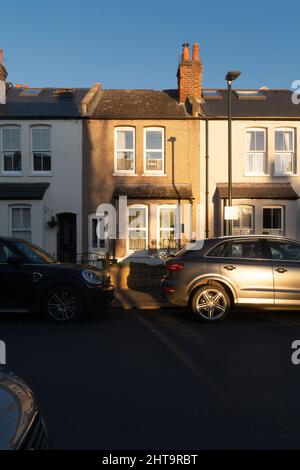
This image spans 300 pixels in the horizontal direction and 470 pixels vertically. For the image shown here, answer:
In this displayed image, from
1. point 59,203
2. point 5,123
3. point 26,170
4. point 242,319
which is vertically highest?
point 5,123

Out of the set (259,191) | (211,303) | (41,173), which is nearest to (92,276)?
(211,303)

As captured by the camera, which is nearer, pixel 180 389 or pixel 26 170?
pixel 180 389

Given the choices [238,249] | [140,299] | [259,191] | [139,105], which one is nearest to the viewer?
[238,249]

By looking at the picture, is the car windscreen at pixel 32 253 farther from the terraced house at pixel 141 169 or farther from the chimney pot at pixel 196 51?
the chimney pot at pixel 196 51

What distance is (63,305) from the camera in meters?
8.21

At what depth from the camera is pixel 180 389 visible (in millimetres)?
4641

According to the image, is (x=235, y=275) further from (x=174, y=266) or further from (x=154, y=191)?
(x=154, y=191)

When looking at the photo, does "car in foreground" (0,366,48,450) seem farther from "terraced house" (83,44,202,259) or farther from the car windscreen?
"terraced house" (83,44,202,259)

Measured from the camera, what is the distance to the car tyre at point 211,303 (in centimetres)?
814

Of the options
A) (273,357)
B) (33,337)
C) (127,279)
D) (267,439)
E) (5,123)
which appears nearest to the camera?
(267,439)

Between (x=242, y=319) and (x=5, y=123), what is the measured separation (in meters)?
12.6

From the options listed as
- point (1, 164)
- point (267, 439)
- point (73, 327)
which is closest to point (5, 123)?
point (1, 164)

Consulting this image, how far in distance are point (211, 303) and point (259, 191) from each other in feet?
30.2
